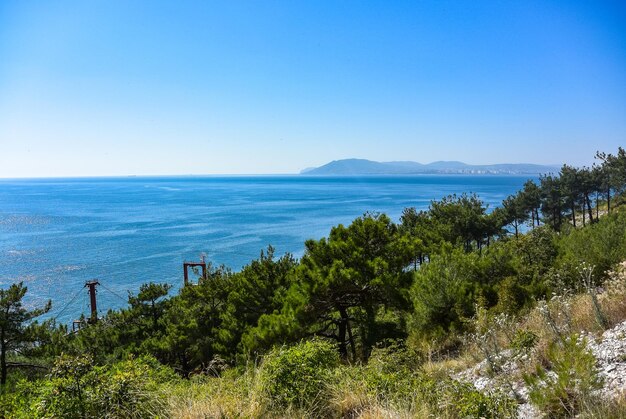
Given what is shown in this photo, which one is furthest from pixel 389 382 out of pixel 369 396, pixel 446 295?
pixel 446 295

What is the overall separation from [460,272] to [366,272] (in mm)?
2871

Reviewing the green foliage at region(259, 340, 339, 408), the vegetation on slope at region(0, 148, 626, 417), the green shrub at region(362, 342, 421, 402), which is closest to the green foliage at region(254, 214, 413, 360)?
the vegetation on slope at region(0, 148, 626, 417)

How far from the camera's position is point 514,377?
14.7ft

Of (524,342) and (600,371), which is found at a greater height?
(600,371)

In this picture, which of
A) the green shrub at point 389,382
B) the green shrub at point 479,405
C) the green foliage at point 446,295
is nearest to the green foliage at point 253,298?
the green foliage at point 446,295

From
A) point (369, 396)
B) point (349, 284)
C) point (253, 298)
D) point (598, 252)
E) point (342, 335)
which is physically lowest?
point (342, 335)

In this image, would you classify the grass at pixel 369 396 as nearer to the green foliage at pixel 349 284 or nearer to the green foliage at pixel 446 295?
the green foliage at pixel 446 295

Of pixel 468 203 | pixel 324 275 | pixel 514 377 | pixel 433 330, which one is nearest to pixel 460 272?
pixel 433 330

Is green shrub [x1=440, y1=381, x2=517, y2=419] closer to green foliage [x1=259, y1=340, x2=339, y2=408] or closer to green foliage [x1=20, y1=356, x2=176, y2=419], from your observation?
green foliage [x1=259, y1=340, x2=339, y2=408]

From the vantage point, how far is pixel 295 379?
4.41m

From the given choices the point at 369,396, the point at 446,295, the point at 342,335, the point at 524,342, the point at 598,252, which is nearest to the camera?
the point at 369,396

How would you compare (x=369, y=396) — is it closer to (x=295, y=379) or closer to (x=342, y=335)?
(x=295, y=379)

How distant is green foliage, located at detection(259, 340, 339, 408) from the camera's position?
427cm

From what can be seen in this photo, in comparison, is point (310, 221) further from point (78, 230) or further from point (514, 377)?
point (514, 377)
